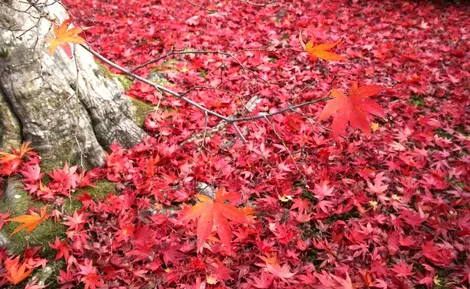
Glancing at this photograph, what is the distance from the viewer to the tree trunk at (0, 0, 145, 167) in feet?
7.52

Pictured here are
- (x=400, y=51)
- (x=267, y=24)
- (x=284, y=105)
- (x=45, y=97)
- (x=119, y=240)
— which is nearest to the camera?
(x=119, y=240)

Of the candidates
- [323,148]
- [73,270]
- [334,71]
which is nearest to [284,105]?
[323,148]

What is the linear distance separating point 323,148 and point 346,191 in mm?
510

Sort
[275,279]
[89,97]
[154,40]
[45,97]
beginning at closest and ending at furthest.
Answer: [275,279] < [45,97] < [89,97] < [154,40]

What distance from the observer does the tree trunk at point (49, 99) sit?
2.29m

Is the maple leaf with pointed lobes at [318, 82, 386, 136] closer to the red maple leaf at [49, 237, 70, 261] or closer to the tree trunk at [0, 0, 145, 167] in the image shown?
the tree trunk at [0, 0, 145, 167]

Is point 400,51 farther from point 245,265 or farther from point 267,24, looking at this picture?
point 245,265

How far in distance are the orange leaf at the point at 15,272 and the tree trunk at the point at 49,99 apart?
0.77 metres

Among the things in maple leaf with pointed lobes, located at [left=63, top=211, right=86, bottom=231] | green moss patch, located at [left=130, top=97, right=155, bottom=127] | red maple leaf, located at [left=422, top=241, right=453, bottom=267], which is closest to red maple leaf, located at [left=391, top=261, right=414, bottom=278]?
red maple leaf, located at [left=422, top=241, right=453, bottom=267]

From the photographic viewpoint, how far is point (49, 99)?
2.44 meters

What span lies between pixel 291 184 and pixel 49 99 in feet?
6.25

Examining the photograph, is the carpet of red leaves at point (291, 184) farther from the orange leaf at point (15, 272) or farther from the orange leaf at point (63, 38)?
the orange leaf at point (63, 38)

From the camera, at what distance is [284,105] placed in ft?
11.2

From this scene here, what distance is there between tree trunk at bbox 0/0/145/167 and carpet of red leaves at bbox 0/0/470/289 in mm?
164
